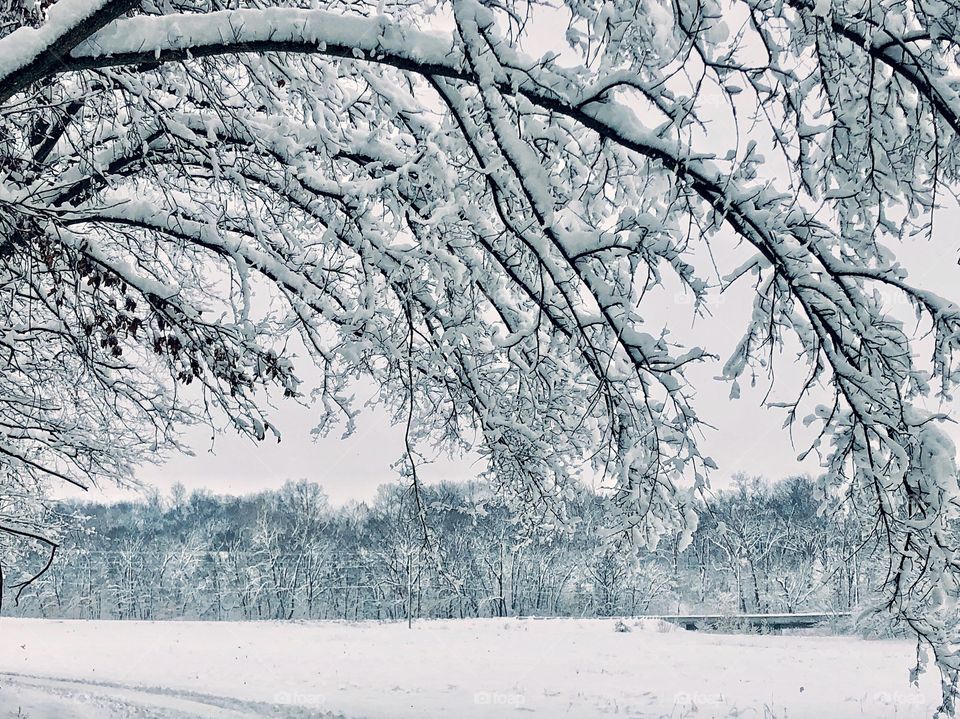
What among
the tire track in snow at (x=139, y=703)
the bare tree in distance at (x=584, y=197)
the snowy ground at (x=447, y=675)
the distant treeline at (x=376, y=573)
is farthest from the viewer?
the distant treeline at (x=376, y=573)

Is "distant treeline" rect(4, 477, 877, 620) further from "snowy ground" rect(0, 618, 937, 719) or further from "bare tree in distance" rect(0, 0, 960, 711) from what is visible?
"bare tree in distance" rect(0, 0, 960, 711)

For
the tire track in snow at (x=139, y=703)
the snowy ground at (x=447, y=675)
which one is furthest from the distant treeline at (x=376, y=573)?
the tire track in snow at (x=139, y=703)

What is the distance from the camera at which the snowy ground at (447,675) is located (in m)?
12.7

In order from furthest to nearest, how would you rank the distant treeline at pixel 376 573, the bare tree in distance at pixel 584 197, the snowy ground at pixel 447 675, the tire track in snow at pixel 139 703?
the distant treeline at pixel 376 573
the snowy ground at pixel 447 675
the tire track in snow at pixel 139 703
the bare tree in distance at pixel 584 197

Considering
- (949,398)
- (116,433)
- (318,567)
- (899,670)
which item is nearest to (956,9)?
(949,398)

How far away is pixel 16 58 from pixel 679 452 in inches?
128

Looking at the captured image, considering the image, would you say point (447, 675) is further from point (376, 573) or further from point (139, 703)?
point (376, 573)

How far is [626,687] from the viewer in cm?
1623

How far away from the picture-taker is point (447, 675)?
1819cm

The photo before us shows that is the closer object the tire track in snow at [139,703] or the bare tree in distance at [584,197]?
the bare tree in distance at [584,197]

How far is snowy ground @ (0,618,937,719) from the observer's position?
500 inches

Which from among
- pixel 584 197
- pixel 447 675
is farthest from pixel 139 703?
pixel 584 197

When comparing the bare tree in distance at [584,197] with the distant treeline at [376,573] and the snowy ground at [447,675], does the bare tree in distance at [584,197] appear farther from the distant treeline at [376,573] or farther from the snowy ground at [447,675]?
the distant treeline at [376,573]

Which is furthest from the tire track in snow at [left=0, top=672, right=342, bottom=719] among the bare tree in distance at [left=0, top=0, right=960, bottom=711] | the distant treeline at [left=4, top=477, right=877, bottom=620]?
the distant treeline at [left=4, top=477, right=877, bottom=620]
